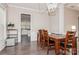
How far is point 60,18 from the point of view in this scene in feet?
10.1

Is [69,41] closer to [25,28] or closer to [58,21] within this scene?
[58,21]

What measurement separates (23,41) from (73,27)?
1318mm

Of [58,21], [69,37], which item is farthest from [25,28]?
[69,37]

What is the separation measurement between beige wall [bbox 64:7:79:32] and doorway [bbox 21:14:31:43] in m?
0.96

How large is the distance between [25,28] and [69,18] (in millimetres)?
1190

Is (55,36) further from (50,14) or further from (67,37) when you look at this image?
(50,14)

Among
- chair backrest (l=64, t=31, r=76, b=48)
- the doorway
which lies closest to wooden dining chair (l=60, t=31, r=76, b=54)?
chair backrest (l=64, t=31, r=76, b=48)

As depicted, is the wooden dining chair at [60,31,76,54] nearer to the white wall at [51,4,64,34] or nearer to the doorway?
the white wall at [51,4,64,34]

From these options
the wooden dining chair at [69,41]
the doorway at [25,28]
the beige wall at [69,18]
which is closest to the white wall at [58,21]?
the beige wall at [69,18]

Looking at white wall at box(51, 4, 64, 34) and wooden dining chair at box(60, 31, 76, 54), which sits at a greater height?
white wall at box(51, 4, 64, 34)

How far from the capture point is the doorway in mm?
2647

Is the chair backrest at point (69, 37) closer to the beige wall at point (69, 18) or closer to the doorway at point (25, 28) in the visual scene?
the beige wall at point (69, 18)

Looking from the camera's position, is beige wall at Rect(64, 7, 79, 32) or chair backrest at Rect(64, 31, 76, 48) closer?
beige wall at Rect(64, 7, 79, 32)

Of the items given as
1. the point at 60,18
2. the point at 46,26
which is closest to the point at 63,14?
the point at 60,18
